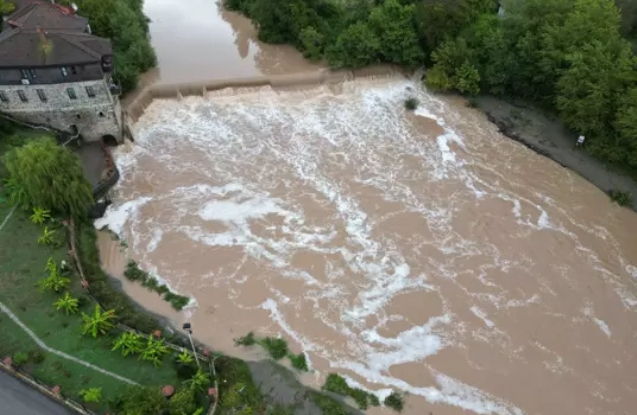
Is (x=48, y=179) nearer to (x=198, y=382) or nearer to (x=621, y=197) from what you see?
(x=198, y=382)

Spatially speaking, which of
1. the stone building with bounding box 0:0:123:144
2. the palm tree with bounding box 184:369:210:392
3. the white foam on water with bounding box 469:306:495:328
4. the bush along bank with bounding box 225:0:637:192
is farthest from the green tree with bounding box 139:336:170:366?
the bush along bank with bounding box 225:0:637:192

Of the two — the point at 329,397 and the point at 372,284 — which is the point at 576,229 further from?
the point at 329,397

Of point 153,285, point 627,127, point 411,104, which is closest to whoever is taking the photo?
point 153,285

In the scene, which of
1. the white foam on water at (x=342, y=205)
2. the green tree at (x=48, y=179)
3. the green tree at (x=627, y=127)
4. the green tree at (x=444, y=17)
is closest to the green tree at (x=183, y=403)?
the white foam on water at (x=342, y=205)

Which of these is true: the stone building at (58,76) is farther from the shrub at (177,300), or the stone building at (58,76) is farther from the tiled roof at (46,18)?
the shrub at (177,300)

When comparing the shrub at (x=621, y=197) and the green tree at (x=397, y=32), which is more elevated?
the green tree at (x=397, y=32)

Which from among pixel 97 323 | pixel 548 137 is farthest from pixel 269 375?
pixel 548 137
